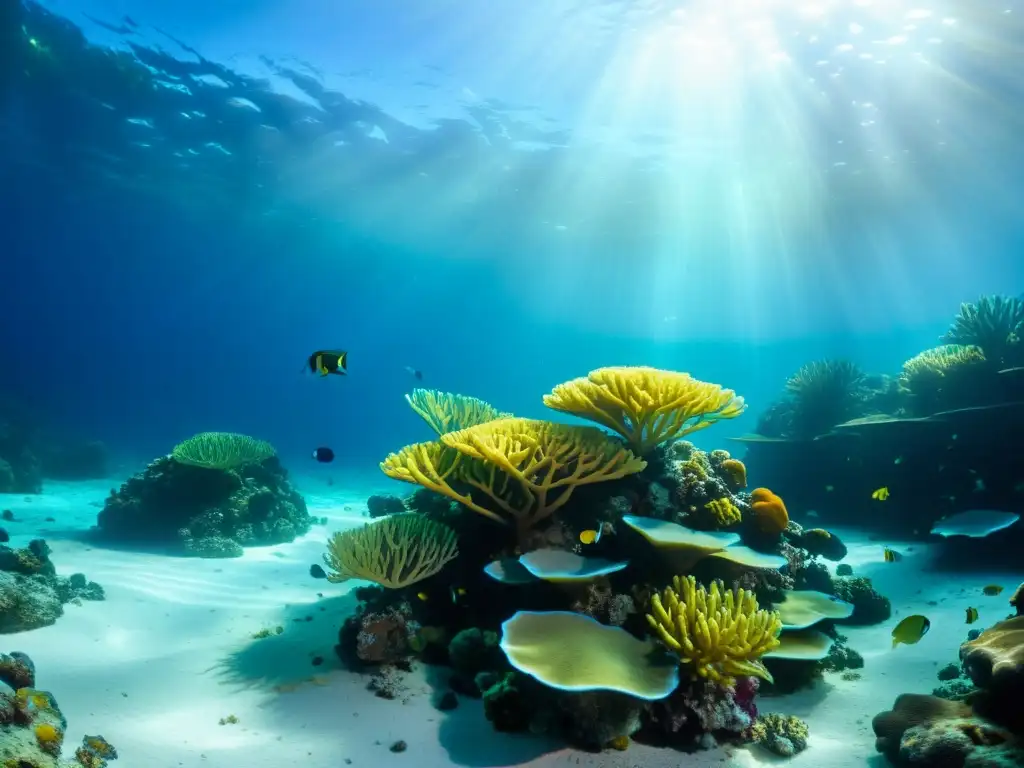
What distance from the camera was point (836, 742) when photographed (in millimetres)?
4164

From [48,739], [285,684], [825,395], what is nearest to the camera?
[48,739]

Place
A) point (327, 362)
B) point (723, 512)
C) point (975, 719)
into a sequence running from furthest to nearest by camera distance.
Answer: point (327, 362), point (723, 512), point (975, 719)

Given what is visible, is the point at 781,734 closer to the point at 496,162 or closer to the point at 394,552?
the point at 394,552

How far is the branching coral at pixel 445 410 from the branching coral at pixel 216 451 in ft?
19.7

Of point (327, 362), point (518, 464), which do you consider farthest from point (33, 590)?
point (518, 464)

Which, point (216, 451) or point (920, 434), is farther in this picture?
point (216, 451)

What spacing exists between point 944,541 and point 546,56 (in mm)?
18406

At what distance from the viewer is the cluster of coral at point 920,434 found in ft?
30.6

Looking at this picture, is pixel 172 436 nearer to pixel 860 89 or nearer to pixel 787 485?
pixel 787 485

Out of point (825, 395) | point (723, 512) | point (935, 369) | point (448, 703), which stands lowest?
point (448, 703)

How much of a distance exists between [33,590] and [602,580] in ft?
21.9

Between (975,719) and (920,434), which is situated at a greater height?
(920,434)

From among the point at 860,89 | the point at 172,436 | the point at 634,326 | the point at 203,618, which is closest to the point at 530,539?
the point at 203,618

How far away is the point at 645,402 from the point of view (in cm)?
506
